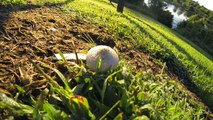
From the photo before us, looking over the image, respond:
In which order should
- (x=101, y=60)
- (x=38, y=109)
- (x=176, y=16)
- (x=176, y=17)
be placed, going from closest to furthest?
1. (x=38, y=109)
2. (x=101, y=60)
3. (x=176, y=17)
4. (x=176, y=16)

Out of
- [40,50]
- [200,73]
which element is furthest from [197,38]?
[40,50]

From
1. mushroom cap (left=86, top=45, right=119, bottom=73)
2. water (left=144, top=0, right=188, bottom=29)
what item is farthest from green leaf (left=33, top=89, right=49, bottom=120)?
water (left=144, top=0, right=188, bottom=29)

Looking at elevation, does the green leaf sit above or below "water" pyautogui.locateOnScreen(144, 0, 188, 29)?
above

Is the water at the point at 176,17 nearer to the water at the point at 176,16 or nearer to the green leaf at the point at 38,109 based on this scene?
the water at the point at 176,16

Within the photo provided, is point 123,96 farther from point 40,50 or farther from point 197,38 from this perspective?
point 197,38

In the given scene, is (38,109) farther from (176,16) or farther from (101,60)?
(176,16)

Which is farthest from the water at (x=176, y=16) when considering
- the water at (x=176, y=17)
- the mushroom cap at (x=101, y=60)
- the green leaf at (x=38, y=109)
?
the green leaf at (x=38, y=109)

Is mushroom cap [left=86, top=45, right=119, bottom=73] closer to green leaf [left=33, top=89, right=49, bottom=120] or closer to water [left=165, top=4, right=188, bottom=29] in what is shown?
green leaf [left=33, top=89, right=49, bottom=120]

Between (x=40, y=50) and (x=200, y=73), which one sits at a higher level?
(x=40, y=50)

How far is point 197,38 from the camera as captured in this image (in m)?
29.5

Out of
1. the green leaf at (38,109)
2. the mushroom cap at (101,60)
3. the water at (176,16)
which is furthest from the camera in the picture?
the water at (176,16)

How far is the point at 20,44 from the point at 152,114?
5.64 feet

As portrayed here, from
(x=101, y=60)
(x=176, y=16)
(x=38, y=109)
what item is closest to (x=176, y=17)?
(x=176, y=16)

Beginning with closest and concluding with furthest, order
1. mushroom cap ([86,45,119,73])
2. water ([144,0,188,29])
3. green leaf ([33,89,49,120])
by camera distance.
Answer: green leaf ([33,89,49,120])
mushroom cap ([86,45,119,73])
water ([144,0,188,29])
